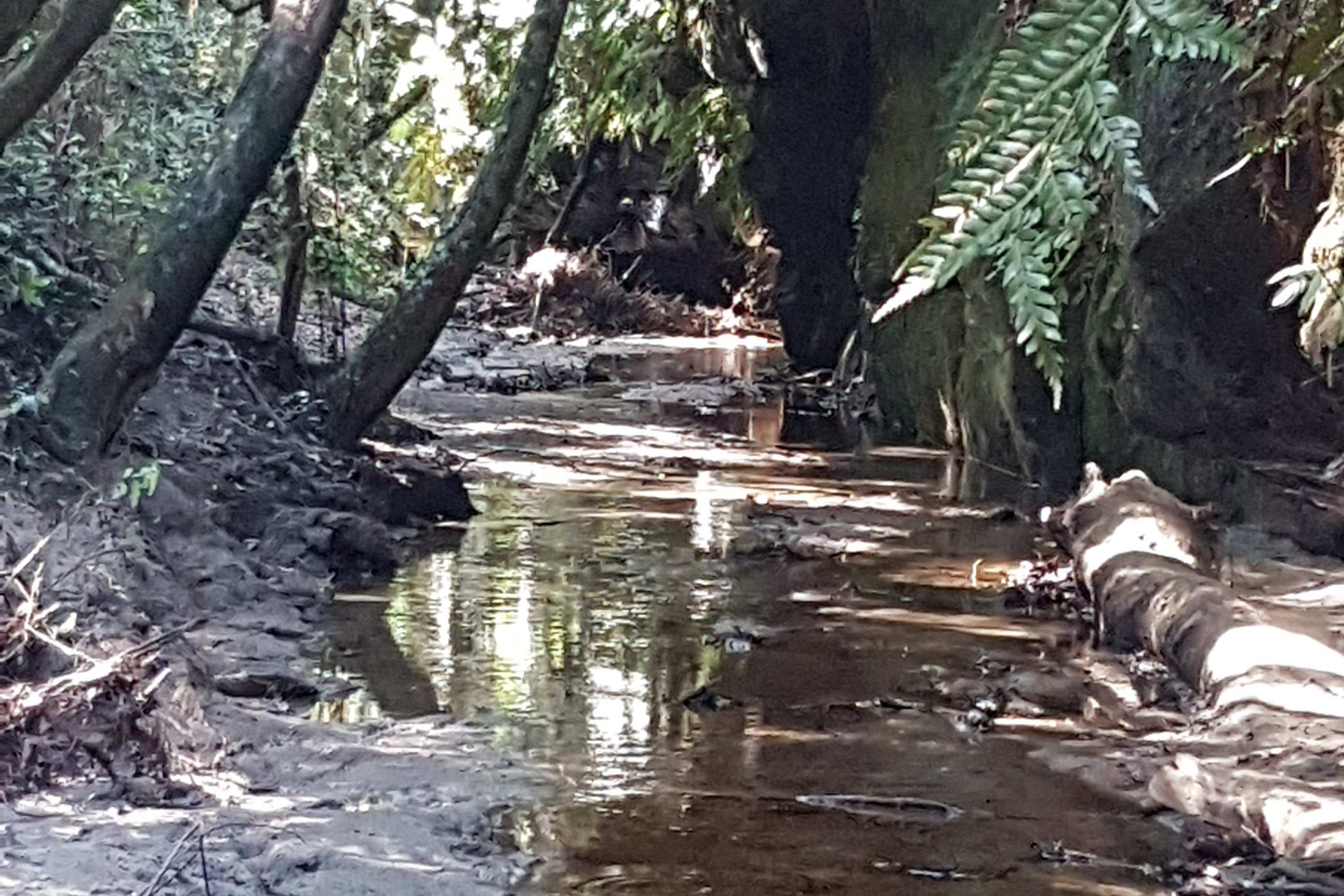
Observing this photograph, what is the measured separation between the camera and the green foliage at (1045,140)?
2041mm

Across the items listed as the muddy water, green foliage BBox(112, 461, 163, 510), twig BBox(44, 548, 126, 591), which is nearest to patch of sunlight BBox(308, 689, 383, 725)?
the muddy water

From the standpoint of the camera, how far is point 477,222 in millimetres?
10422

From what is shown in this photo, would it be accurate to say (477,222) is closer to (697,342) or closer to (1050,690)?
(1050,690)

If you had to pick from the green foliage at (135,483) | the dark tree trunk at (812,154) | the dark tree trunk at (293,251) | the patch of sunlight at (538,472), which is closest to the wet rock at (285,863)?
the green foliage at (135,483)

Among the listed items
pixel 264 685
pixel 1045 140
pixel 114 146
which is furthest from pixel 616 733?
pixel 114 146

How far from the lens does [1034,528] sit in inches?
435

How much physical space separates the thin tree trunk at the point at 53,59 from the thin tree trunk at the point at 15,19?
0.16ft

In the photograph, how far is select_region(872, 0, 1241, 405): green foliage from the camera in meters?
2.04

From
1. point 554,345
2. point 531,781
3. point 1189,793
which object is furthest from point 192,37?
point 554,345

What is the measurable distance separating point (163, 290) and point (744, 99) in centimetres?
1121

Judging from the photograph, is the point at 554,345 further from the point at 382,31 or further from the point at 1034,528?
the point at 1034,528

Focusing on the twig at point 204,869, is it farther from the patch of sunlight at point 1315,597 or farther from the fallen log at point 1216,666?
the patch of sunlight at point 1315,597

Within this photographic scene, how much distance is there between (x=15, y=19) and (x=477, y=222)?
12.3 feet

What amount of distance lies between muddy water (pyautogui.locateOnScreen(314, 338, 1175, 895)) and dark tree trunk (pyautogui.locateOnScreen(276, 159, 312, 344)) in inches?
70.3
